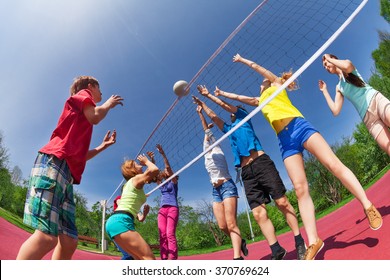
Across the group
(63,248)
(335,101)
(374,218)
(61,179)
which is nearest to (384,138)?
(335,101)

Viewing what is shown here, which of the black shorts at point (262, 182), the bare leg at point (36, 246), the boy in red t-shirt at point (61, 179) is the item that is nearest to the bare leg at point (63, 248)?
the boy in red t-shirt at point (61, 179)

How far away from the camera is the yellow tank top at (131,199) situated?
338 centimetres

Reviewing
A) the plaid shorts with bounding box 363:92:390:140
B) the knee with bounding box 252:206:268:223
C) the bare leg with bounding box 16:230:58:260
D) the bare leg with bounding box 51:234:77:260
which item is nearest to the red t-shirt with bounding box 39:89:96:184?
the bare leg with bounding box 51:234:77:260

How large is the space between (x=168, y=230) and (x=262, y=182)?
6.19 feet

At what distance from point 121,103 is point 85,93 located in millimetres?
355

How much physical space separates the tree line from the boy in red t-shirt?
1548 centimetres

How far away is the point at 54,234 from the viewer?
89.3 inches

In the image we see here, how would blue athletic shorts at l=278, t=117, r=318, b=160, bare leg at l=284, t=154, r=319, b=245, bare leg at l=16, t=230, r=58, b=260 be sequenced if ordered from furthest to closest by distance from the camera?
blue athletic shorts at l=278, t=117, r=318, b=160 < bare leg at l=284, t=154, r=319, b=245 < bare leg at l=16, t=230, r=58, b=260

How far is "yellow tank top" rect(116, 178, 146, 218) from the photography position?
3375mm

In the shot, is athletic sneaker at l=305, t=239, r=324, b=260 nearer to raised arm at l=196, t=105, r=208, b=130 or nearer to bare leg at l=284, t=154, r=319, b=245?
bare leg at l=284, t=154, r=319, b=245

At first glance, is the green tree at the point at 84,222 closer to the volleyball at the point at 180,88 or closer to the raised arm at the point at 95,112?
the volleyball at the point at 180,88
